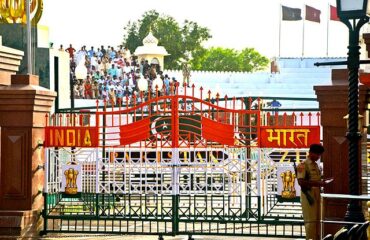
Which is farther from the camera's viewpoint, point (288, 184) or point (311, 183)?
point (288, 184)

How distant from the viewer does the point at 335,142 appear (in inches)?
632

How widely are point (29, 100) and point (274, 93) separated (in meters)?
47.5

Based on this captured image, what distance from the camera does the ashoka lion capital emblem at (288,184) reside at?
1672 centimetres

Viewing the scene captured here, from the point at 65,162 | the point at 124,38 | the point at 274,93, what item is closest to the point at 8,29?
the point at 65,162

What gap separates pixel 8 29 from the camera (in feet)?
72.8

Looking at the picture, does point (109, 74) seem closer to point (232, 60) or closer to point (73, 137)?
point (73, 137)

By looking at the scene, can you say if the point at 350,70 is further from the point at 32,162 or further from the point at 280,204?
the point at 32,162

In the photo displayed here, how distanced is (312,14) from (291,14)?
73.2 inches

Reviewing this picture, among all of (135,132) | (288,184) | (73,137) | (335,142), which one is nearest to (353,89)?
(335,142)

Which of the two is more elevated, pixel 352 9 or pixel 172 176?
pixel 352 9

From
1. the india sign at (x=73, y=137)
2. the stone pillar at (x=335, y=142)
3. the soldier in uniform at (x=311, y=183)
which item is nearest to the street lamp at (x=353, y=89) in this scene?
the soldier in uniform at (x=311, y=183)

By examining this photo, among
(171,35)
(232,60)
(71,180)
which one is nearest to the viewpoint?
(71,180)

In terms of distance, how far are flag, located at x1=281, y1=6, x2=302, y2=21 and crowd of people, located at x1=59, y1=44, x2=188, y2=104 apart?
2398 cm

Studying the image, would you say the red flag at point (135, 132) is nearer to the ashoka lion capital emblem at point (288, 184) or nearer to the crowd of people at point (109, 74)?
the ashoka lion capital emblem at point (288, 184)
